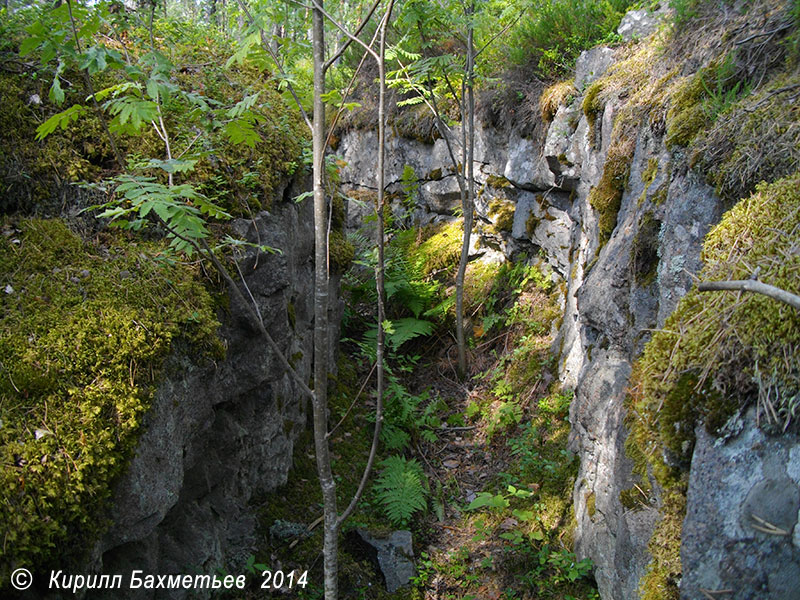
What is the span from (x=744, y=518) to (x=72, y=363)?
310 cm

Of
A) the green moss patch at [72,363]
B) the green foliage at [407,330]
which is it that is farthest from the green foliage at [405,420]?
the green moss patch at [72,363]

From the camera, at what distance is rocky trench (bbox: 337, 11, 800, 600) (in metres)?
1.76

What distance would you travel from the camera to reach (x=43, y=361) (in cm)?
249

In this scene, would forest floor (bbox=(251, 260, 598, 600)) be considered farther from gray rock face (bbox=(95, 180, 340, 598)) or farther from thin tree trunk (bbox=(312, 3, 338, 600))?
thin tree trunk (bbox=(312, 3, 338, 600))

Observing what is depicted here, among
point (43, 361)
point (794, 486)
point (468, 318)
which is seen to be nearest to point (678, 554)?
point (794, 486)

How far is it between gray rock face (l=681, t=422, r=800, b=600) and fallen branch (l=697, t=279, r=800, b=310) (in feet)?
1.63

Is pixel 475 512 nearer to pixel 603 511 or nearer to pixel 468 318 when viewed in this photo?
pixel 603 511

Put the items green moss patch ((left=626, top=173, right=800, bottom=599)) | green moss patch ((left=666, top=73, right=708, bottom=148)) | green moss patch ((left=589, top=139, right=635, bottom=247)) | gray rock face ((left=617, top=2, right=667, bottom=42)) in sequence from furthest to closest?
gray rock face ((left=617, top=2, right=667, bottom=42))
green moss patch ((left=589, top=139, right=635, bottom=247))
green moss patch ((left=666, top=73, right=708, bottom=148))
green moss patch ((left=626, top=173, right=800, bottom=599))

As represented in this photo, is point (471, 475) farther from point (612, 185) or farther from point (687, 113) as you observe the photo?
point (687, 113)

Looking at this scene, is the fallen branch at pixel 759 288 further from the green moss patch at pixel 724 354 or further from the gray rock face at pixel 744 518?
the gray rock face at pixel 744 518

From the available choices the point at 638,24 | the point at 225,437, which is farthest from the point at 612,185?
the point at 225,437

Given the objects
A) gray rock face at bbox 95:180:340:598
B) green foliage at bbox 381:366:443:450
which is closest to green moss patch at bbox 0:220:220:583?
gray rock face at bbox 95:180:340:598

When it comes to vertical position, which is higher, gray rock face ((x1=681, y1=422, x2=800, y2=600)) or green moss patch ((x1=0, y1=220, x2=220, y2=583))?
green moss patch ((x1=0, y1=220, x2=220, y2=583))

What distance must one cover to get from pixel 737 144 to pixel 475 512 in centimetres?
407
